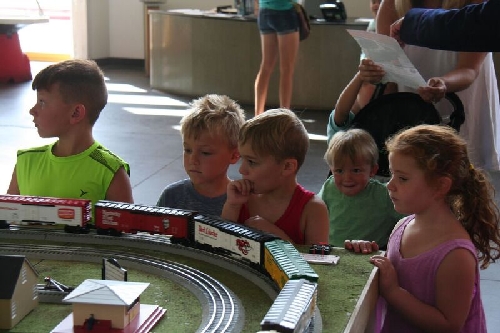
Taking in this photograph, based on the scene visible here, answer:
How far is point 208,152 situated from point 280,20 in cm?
584

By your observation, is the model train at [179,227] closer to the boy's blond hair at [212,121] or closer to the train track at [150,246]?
the train track at [150,246]

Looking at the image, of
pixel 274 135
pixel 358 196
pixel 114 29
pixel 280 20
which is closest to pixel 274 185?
pixel 274 135

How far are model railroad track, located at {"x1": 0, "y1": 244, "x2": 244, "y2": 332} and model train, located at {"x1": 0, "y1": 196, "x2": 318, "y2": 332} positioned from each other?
168 millimetres

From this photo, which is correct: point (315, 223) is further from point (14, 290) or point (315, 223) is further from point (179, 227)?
point (14, 290)

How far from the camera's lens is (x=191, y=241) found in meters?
3.11

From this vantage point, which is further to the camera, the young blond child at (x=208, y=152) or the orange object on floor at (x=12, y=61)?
the orange object on floor at (x=12, y=61)

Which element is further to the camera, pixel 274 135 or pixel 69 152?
pixel 69 152

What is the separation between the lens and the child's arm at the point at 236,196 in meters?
3.29

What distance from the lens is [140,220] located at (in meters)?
3.17

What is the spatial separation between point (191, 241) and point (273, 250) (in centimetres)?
48

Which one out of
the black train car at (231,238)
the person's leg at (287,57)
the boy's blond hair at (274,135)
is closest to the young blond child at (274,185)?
the boy's blond hair at (274,135)

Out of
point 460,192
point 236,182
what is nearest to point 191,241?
point 236,182

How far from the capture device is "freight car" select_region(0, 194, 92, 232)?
10.5 ft

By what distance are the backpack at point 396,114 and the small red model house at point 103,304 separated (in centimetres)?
221
